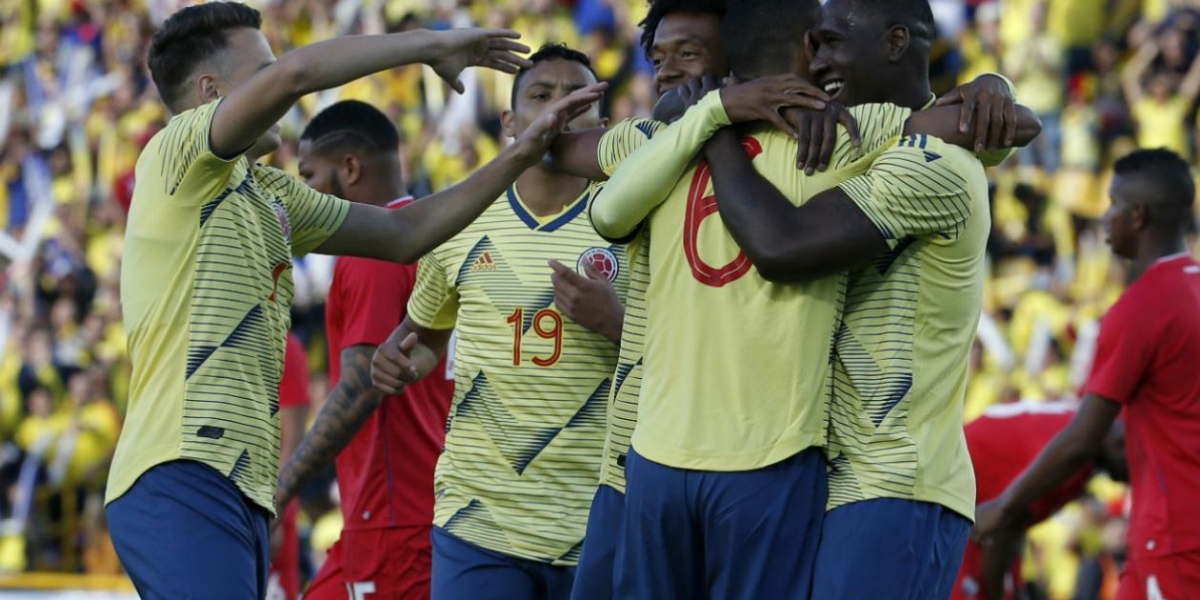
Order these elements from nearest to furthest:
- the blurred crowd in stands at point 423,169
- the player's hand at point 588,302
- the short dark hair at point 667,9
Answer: the short dark hair at point 667,9 → the player's hand at point 588,302 → the blurred crowd in stands at point 423,169

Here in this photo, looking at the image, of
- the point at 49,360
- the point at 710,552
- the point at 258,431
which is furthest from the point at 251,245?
the point at 49,360

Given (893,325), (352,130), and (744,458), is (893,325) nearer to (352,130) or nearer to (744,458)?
(744,458)

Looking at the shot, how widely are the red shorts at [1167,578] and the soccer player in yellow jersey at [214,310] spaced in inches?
121

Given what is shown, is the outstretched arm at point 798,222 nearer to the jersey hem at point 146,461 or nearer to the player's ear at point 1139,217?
the jersey hem at point 146,461

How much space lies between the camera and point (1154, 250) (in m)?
6.45

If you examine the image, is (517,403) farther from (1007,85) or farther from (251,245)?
(1007,85)

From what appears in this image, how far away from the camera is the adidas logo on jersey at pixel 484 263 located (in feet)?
17.6

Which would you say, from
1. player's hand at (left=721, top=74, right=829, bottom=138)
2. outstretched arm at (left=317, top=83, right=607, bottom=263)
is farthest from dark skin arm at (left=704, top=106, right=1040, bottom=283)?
outstretched arm at (left=317, top=83, right=607, bottom=263)

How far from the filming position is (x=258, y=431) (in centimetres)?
437

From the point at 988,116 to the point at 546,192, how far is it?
187 centimetres

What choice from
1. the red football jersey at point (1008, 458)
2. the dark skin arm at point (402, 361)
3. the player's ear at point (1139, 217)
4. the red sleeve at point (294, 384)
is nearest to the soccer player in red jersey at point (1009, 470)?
the red football jersey at point (1008, 458)

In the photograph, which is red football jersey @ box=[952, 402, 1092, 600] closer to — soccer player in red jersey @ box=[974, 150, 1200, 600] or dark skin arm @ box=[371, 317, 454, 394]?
soccer player in red jersey @ box=[974, 150, 1200, 600]

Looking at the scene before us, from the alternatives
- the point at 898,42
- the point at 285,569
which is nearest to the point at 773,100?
the point at 898,42

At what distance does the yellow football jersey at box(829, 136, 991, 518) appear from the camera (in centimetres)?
376
